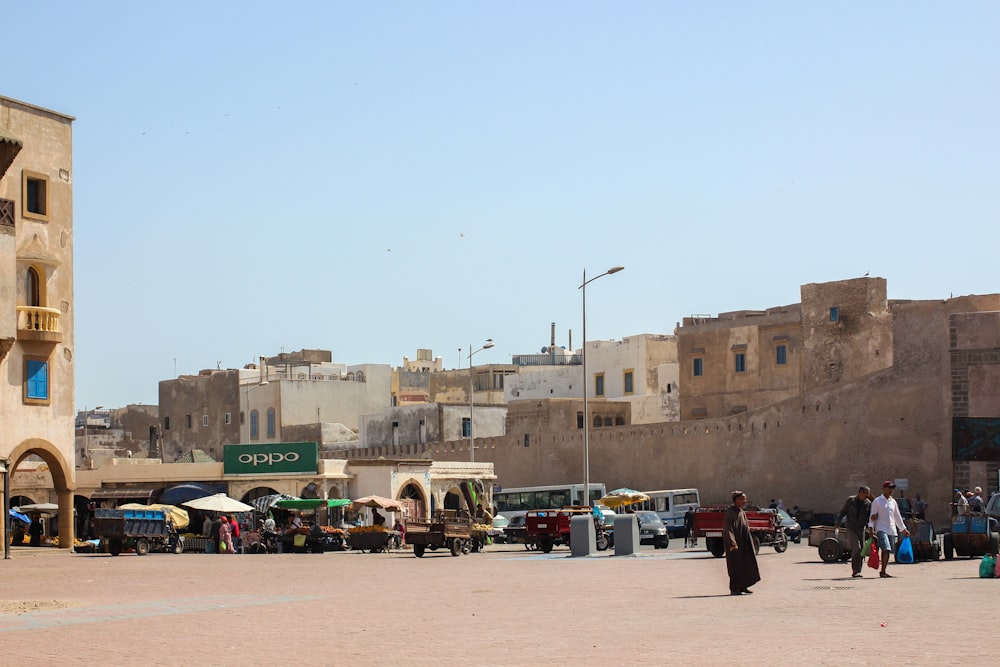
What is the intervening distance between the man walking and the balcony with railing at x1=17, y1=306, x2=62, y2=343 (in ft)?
72.0

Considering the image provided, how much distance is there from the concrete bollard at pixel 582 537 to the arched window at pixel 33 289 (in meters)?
14.8

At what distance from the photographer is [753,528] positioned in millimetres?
27812

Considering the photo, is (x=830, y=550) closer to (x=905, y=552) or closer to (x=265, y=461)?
(x=905, y=552)

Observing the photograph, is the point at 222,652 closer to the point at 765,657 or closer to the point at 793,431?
the point at 765,657

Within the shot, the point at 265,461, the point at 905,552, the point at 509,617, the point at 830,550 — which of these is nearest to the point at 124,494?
the point at 265,461

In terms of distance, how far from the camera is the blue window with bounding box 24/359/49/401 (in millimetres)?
34750

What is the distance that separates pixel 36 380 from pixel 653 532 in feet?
50.1

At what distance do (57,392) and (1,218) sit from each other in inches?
296

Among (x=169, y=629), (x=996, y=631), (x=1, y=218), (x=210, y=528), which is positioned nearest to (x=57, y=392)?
(x=210, y=528)

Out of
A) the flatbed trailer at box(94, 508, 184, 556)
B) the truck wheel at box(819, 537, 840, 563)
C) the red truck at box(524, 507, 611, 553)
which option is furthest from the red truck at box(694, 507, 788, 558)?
the flatbed trailer at box(94, 508, 184, 556)

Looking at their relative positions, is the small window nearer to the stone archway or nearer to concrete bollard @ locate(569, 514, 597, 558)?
the stone archway

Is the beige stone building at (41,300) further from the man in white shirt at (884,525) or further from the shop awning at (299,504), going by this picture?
the man in white shirt at (884,525)

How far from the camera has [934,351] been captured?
149 feet

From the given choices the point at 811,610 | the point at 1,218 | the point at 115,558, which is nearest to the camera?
the point at 811,610
